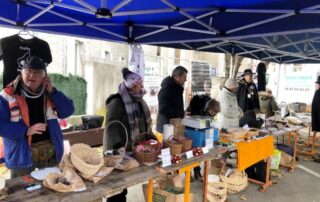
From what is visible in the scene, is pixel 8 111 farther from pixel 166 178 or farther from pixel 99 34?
pixel 99 34

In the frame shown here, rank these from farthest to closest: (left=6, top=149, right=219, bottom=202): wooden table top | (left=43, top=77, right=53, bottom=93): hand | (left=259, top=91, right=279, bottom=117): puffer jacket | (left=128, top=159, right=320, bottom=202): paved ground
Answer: (left=259, top=91, right=279, bottom=117): puffer jacket < (left=128, top=159, right=320, bottom=202): paved ground < (left=43, top=77, right=53, bottom=93): hand < (left=6, top=149, right=219, bottom=202): wooden table top

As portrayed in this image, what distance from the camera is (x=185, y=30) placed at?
302cm

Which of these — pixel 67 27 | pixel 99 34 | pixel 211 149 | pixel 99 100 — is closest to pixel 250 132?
pixel 211 149

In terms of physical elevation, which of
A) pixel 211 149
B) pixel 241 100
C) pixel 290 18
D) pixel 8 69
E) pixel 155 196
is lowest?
pixel 155 196

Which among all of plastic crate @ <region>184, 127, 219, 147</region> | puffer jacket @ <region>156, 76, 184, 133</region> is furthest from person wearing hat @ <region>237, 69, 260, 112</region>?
plastic crate @ <region>184, 127, 219, 147</region>

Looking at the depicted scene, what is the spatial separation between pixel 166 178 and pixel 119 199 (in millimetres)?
482

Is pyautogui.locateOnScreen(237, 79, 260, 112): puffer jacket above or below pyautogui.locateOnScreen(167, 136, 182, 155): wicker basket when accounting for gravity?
above

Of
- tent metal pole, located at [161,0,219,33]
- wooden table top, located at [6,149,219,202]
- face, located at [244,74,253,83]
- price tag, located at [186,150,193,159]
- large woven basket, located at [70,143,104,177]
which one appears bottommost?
wooden table top, located at [6,149,219,202]

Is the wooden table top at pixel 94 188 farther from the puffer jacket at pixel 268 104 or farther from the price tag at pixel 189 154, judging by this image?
the puffer jacket at pixel 268 104

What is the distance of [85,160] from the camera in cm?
153

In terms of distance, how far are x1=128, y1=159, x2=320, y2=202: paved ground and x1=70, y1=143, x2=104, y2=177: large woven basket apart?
157 centimetres

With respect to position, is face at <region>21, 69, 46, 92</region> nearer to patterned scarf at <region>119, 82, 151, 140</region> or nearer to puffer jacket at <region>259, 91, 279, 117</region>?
patterned scarf at <region>119, 82, 151, 140</region>

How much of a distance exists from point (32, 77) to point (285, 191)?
128 inches

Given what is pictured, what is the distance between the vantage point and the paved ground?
3.11 m
